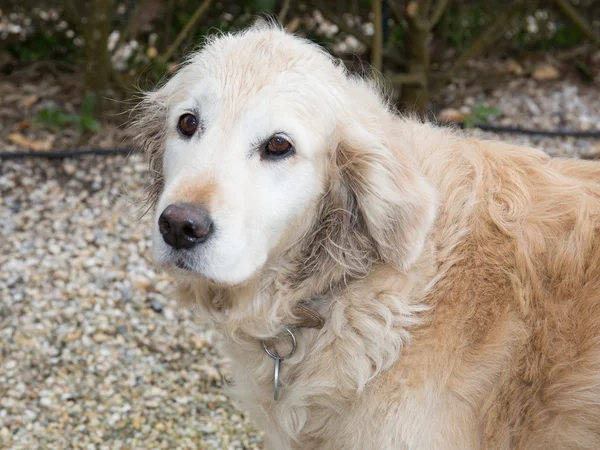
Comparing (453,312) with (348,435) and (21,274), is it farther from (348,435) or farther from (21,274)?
(21,274)

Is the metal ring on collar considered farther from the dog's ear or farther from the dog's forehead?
the dog's forehead

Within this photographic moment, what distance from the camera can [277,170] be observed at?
7.75 ft

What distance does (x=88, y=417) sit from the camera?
11.7ft

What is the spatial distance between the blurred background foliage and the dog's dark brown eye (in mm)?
2820

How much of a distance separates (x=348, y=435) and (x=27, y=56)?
178 inches

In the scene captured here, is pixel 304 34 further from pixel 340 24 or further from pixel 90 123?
pixel 90 123

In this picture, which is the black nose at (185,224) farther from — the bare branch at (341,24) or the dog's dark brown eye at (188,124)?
the bare branch at (341,24)

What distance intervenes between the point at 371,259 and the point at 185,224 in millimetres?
637

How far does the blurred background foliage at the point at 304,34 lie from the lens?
5248mm

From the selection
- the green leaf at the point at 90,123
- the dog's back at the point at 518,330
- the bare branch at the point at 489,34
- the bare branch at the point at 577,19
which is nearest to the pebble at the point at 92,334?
the green leaf at the point at 90,123

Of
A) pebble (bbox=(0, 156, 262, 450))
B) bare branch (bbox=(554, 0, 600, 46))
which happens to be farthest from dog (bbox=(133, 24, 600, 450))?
bare branch (bbox=(554, 0, 600, 46))

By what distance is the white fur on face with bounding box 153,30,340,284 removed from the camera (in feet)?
7.26

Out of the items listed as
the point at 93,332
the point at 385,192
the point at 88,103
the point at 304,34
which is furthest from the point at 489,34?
A: the point at 385,192

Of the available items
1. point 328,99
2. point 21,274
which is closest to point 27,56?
point 21,274
